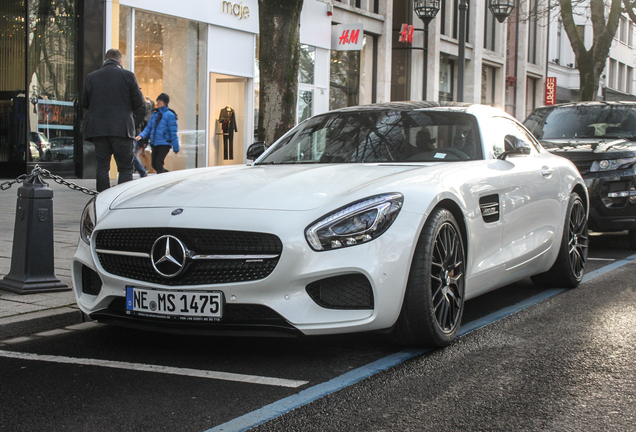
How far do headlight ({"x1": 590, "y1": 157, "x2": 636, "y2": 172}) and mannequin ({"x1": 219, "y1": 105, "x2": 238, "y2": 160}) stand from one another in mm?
12172

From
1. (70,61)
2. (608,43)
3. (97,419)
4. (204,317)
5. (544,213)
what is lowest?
(97,419)

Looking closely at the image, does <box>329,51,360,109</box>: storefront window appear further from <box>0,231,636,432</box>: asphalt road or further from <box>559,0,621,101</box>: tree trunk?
<box>0,231,636,432</box>: asphalt road

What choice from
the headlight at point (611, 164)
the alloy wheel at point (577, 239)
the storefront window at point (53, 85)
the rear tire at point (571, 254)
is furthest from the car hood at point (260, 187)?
the storefront window at point (53, 85)

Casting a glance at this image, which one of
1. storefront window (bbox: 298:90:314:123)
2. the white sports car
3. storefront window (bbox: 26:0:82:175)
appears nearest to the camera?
the white sports car

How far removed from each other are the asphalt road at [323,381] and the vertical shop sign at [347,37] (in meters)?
19.0

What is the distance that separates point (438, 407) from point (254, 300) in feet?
3.36

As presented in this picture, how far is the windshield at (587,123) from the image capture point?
35.4ft

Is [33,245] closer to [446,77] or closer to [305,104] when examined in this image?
[305,104]

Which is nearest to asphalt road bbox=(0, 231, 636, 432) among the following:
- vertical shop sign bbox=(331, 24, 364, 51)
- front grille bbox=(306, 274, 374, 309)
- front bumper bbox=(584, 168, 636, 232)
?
front grille bbox=(306, 274, 374, 309)

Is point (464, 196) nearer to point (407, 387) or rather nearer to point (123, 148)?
point (407, 387)

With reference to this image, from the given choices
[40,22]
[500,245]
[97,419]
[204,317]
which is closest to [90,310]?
[204,317]

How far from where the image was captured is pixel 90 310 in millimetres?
4449

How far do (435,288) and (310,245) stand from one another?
2.79ft

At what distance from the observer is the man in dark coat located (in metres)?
9.52
